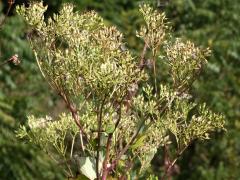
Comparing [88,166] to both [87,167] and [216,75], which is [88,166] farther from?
[216,75]

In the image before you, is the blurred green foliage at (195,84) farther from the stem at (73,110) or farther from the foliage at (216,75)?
the stem at (73,110)

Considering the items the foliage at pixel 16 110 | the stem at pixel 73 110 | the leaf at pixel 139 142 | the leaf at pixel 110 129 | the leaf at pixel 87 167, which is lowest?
the leaf at pixel 87 167

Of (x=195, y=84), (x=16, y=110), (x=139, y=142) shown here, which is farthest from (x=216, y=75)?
(x=139, y=142)

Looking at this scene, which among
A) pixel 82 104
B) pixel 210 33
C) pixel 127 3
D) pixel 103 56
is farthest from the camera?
pixel 127 3

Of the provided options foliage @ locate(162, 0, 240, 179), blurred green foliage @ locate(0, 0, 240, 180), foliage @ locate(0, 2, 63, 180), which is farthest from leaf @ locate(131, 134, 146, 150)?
foliage @ locate(162, 0, 240, 179)

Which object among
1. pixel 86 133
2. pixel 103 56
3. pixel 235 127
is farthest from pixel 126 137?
pixel 235 127

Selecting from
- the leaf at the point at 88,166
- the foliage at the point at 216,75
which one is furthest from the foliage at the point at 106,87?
the foliage at the point at 216,75

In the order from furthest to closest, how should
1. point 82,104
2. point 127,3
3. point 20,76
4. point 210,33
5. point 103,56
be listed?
point 127,3 < point 210,33 < point 20,76 < point 82,104 < point 103,56

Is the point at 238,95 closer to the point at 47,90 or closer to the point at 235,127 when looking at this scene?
the point at 235,127

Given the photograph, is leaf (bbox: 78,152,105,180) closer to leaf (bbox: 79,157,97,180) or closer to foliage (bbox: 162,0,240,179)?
leaf (bbox: 79,157,97,180)
